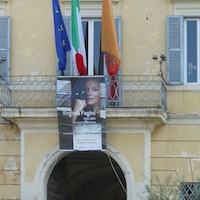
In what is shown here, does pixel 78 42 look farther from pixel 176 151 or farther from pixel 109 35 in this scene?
pixel 176 151

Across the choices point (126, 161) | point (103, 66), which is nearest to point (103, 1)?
point (103, 66)

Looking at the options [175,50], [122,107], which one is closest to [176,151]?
[122,107]

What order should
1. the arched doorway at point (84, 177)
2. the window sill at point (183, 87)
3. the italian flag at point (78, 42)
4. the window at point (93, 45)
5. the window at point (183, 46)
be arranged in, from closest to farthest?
1. the italian flag at point (78, 42)
2. the window sill at point (183, 87)
3. the window at point (183, 46)
4. the window at point (93, 45)
5. the arched doorway at point (84, 177)

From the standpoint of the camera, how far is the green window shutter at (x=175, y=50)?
20.2 meters

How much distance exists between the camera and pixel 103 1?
63.8 ft

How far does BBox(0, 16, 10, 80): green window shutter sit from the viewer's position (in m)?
20.5

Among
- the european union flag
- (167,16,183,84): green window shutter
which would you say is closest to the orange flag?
the european union flag

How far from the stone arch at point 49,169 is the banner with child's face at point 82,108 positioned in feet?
1.83

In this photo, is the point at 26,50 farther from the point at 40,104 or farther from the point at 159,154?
the point at 159,154

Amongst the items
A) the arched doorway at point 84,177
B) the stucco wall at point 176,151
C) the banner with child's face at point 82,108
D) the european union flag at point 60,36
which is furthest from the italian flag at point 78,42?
the arched doorway at point 84,177

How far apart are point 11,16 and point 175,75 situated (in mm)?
4082

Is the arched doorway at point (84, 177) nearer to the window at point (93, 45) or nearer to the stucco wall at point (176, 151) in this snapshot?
the stucco wall at point (176, 151)

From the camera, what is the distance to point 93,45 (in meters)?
20.5

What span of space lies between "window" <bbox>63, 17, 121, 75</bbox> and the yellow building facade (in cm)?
17
